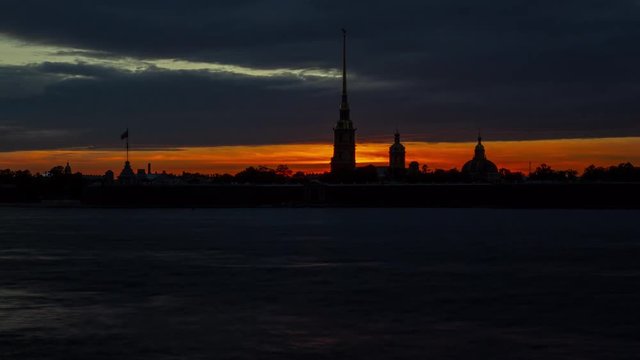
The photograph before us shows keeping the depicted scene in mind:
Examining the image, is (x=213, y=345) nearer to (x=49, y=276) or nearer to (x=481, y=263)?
(x=49, y=276)

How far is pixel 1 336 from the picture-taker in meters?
28.8

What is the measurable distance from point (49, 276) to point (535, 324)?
2147cm

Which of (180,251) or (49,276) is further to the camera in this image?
(180,251)

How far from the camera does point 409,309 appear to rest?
3447 cm

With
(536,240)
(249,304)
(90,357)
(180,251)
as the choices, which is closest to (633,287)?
(249,304)

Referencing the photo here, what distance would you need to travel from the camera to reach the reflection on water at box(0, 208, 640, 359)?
27812mm

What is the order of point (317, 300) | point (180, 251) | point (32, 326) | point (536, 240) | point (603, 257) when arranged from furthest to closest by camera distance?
point (536, 240) < point (180, 251) < point (603, 257) < point (317, 300) < point (32, 326)

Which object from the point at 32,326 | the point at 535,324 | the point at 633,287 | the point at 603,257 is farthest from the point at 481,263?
the point at 32,326

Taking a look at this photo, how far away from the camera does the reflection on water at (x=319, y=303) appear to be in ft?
91.2

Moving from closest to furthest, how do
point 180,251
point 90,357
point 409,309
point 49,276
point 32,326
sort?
point 90,357, point 32,326, point 409,309, point 49,276, point 180,251

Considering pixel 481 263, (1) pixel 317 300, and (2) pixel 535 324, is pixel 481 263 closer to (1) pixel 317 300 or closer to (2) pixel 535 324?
(1) pixel 317 300

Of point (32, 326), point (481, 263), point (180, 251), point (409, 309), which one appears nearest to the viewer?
point (32, 326)

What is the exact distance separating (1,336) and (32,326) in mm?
1869

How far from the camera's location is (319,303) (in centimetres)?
3609
